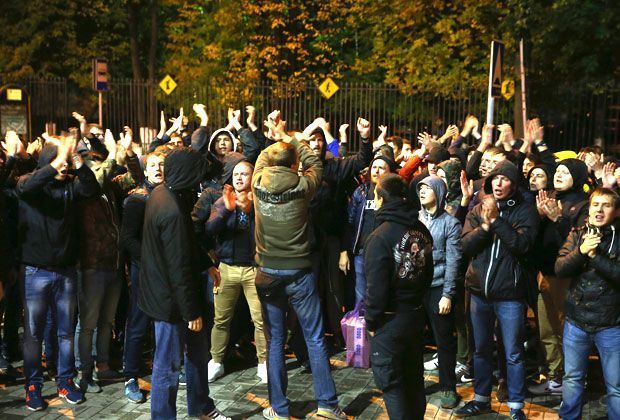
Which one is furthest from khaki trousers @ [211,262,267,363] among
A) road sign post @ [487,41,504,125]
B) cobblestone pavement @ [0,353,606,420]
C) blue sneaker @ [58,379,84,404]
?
road sign post @ [487,41,504,125]

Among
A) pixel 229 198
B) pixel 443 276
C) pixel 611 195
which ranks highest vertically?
pixel 611 195

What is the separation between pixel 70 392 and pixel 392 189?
3.46 m

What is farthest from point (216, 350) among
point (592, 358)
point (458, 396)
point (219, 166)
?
point (592, 358)

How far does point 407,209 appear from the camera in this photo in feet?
18.0

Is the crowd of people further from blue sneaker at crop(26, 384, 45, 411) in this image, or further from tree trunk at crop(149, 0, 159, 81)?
tree trunk at crop(149, 0, 159, 81)

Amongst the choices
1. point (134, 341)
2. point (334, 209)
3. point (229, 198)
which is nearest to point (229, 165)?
point (229, 198)

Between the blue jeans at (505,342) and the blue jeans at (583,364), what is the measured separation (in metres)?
0.42

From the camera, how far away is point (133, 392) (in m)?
6.93

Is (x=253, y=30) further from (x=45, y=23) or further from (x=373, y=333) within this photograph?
(x=373, y=333)

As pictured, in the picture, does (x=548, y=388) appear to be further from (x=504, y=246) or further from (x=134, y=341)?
(x=134, y=341)

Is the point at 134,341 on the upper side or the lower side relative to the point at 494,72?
lower

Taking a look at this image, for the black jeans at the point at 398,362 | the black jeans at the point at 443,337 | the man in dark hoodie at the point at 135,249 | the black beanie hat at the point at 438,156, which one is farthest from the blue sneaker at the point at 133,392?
the black beanie hat at the point at 438,156

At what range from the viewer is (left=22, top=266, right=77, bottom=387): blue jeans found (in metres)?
6.66

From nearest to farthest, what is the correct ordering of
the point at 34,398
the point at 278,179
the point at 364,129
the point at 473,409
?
1. the point at 278,179
2. the point at 473,409
3. the point at 34,398
4. the point at 364,129
